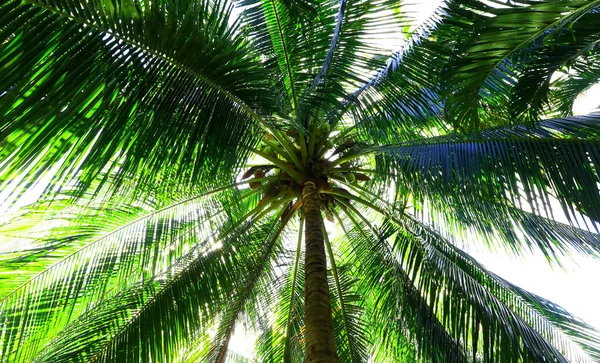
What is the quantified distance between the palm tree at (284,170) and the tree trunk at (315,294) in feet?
0.06

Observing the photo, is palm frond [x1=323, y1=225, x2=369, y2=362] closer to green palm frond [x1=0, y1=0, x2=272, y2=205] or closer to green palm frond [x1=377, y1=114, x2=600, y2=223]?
green palm frond [x1=377, y1=114, x2=600, y2=223]

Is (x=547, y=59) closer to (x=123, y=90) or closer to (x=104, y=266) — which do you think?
(x=123, y=90)

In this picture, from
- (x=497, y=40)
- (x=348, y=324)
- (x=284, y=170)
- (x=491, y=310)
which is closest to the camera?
(x=497, y=40)

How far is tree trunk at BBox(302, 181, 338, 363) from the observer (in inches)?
135

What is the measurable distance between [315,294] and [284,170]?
198 centimetres

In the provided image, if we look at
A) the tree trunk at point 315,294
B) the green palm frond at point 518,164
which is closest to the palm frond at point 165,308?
the tree trunk at point 315,294

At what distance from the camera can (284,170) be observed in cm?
560

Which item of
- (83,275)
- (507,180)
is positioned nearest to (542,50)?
(507,180)

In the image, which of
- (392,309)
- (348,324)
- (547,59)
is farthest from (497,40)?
(348,324)

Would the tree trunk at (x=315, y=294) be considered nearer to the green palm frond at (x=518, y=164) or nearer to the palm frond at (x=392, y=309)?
the palm frond at (x=392, y=309)

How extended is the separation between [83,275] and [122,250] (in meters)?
0.47

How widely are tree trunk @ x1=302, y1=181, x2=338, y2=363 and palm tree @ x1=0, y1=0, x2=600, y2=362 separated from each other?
2 cm

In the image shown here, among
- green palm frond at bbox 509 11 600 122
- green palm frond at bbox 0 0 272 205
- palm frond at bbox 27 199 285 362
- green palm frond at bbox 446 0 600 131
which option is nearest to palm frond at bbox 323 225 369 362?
palm frond at bbox 27 199 285 362

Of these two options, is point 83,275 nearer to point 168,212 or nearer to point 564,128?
point 168,212
